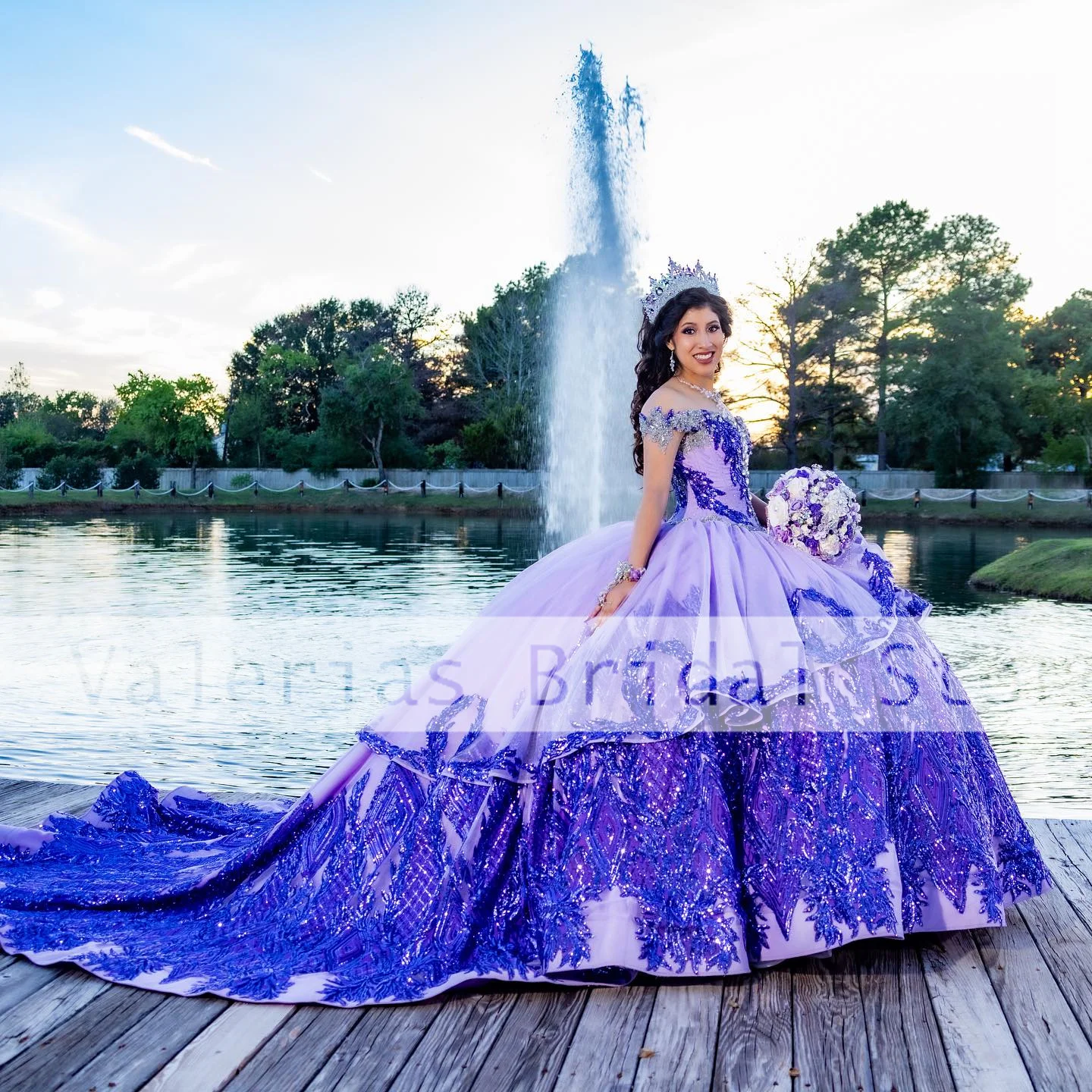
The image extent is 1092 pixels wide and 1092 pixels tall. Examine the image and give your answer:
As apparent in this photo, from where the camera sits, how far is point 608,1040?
2484 millimetres

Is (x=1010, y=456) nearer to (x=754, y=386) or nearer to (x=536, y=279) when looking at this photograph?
(x=754, y=386)

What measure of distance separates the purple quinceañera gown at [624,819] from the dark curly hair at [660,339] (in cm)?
42

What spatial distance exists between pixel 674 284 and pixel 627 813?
5.24 ft

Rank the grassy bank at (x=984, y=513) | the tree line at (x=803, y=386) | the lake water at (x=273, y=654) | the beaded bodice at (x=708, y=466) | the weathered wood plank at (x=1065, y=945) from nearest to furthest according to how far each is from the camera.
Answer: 1. the weathered wood plank at (x=1065, y=945)
2. the beaded bodice at (x=708, y=466)
3. the lake water at (x=273, y=654)
4. the grassy bank at (x=984, y=513)
5. the tree line at (x=803, y=386)

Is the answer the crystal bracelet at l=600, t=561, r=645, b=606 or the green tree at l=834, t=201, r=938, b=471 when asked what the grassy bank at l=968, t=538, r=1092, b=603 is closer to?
the crystal bracelet at l=600, t=561, r=645, b=606

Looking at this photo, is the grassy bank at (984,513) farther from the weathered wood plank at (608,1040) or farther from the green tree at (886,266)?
the weathered wood plank at (608,1040)

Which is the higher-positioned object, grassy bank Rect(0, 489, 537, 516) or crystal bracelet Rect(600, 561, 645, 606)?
crystal bracelet Rect(600, 561, 645, 606)

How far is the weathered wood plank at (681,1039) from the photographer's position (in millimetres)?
2322

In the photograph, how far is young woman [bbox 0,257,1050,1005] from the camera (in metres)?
2.72

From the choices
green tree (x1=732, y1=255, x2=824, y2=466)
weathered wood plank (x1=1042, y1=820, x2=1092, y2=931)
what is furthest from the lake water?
green tree (x1=732, y1=255, x2=824, y2=466)

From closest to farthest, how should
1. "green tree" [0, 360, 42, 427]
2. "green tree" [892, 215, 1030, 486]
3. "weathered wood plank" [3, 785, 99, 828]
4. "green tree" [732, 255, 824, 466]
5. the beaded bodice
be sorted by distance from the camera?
the beaded bodice, "weathered wood plank" [3, 785, 99, 828], "green tree" [892, 215, 1030, 486], "green tree" [732, 255, 824, 466], "green tree" [0, 360, 42, 427]

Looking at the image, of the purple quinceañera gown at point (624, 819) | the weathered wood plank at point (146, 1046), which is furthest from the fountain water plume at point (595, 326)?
the weathered wood plank at point (146, 1046)

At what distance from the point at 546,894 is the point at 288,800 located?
192 cm

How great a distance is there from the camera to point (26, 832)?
144 inches
